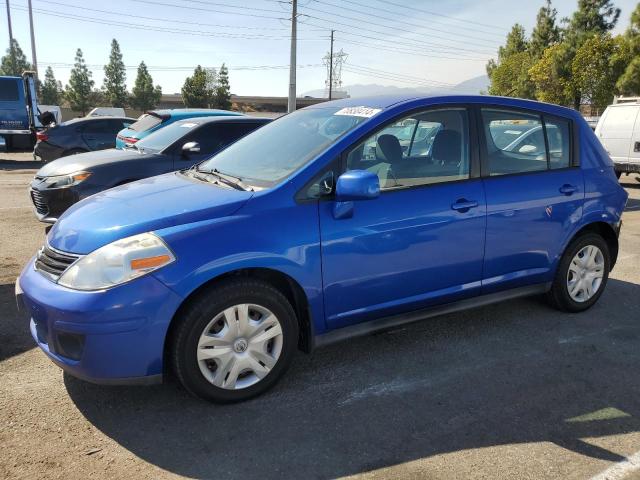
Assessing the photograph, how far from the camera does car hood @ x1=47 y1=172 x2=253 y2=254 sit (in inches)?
111

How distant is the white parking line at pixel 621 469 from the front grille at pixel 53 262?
2796 millimetres

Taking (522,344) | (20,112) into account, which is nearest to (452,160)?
(522,344)

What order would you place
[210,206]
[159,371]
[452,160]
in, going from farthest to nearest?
[452,160]
[210,206]
[159,371]

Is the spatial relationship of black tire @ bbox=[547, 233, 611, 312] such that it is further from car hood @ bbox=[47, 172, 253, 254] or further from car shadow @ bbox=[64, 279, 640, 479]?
car hood @ bbox=[47, 172, 253, 254]

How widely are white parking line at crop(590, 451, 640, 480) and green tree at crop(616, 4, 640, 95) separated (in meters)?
31.0

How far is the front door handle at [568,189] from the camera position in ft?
13.4

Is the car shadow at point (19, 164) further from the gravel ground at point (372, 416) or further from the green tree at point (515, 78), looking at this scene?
the green tree at point (515, 78)

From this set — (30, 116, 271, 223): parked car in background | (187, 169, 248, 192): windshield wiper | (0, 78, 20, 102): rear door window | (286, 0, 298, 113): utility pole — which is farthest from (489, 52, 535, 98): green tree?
(187, 169, 248, 192): windshield wiper

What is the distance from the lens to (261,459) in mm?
2514

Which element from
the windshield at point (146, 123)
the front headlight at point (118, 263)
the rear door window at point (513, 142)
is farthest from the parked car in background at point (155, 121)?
the front headlight at point (118, 263)

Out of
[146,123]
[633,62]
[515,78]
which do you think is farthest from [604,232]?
[515,78]

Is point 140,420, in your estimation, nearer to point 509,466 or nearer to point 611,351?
point 509,466

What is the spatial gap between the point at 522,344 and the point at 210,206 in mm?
2468

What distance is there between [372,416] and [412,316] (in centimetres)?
83
